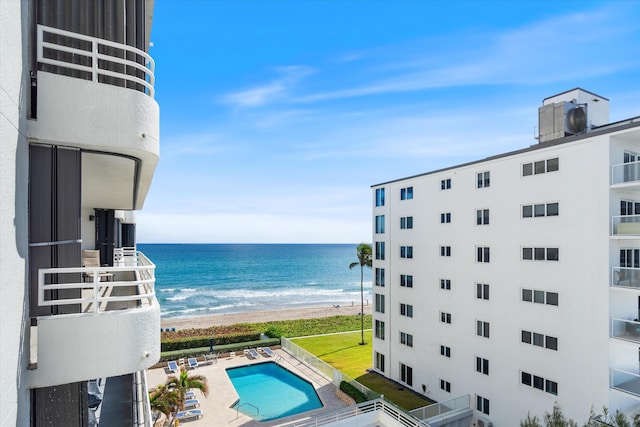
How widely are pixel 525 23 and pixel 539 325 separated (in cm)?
1312

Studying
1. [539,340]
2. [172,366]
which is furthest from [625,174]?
[172,366]

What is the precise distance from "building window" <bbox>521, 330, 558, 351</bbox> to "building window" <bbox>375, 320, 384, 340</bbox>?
10309 millimetres

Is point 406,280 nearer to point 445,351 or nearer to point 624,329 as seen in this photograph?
point 445,351

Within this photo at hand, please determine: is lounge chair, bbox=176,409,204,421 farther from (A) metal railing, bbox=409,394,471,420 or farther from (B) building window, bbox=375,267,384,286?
(B) building window, bbox=375,267,384,286

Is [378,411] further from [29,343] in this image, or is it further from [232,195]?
[232,195]

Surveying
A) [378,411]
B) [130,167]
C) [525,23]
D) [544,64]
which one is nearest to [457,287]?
[378,411]

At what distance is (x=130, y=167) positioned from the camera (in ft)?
20.3

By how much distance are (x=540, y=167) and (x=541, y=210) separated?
6.67ft


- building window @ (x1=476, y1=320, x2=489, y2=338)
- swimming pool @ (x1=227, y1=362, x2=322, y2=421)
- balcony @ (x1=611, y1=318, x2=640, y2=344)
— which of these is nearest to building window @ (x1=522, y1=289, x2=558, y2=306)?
balcony @ (x1=611, y1=318, x2=640, y2=344)

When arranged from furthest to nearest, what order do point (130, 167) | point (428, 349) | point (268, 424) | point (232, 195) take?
point (232, 195)
point (428, 349)
point (268, 424)
point (130, 167)

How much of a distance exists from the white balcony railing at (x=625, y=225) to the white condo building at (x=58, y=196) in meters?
16.6

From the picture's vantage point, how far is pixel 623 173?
14328 mm

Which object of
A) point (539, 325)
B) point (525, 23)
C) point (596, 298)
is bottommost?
point (539, 325)

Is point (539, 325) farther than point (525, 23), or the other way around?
point (539, 325)
